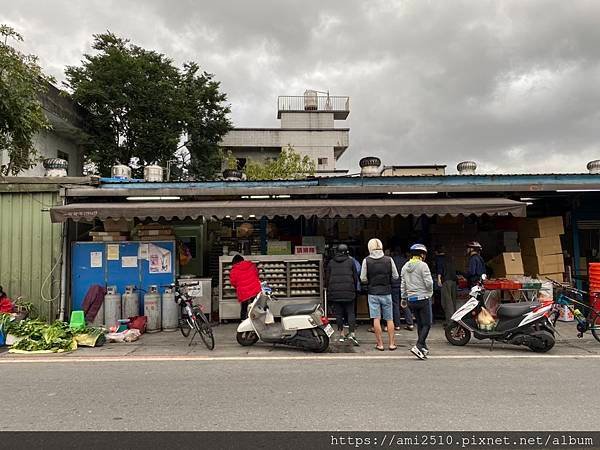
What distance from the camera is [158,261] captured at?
10.7 metres

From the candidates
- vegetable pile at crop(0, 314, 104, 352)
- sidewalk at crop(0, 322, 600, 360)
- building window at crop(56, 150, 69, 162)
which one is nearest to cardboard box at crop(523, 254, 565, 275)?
sidewalk at crop(0, 322, 600, 360)

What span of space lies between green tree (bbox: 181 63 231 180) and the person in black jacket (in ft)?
68.6

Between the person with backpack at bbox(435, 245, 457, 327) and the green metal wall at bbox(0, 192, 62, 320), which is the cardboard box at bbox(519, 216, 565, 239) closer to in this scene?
the person with backpack at bbox(435, 245, 457, 327)

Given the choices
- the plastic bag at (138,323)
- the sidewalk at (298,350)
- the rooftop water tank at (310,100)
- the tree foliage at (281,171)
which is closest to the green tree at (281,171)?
the tree foliage at (281,171)

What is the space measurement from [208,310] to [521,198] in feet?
28.0

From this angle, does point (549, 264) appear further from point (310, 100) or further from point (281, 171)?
point (310, 100)

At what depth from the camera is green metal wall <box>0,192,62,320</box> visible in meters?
10.3

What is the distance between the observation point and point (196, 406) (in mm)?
4922

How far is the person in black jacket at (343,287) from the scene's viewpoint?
827 cm

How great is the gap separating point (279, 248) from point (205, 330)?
4.21m

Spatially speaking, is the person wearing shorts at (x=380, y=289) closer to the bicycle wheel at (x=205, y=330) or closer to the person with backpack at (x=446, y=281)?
the bicycle wheel at (x=205, y=330)

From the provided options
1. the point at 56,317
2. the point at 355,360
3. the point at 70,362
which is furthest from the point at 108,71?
the point at 355,360

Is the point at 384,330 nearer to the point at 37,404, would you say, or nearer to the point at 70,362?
the point at 70,362

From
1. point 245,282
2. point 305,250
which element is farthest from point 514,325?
point 305,250
